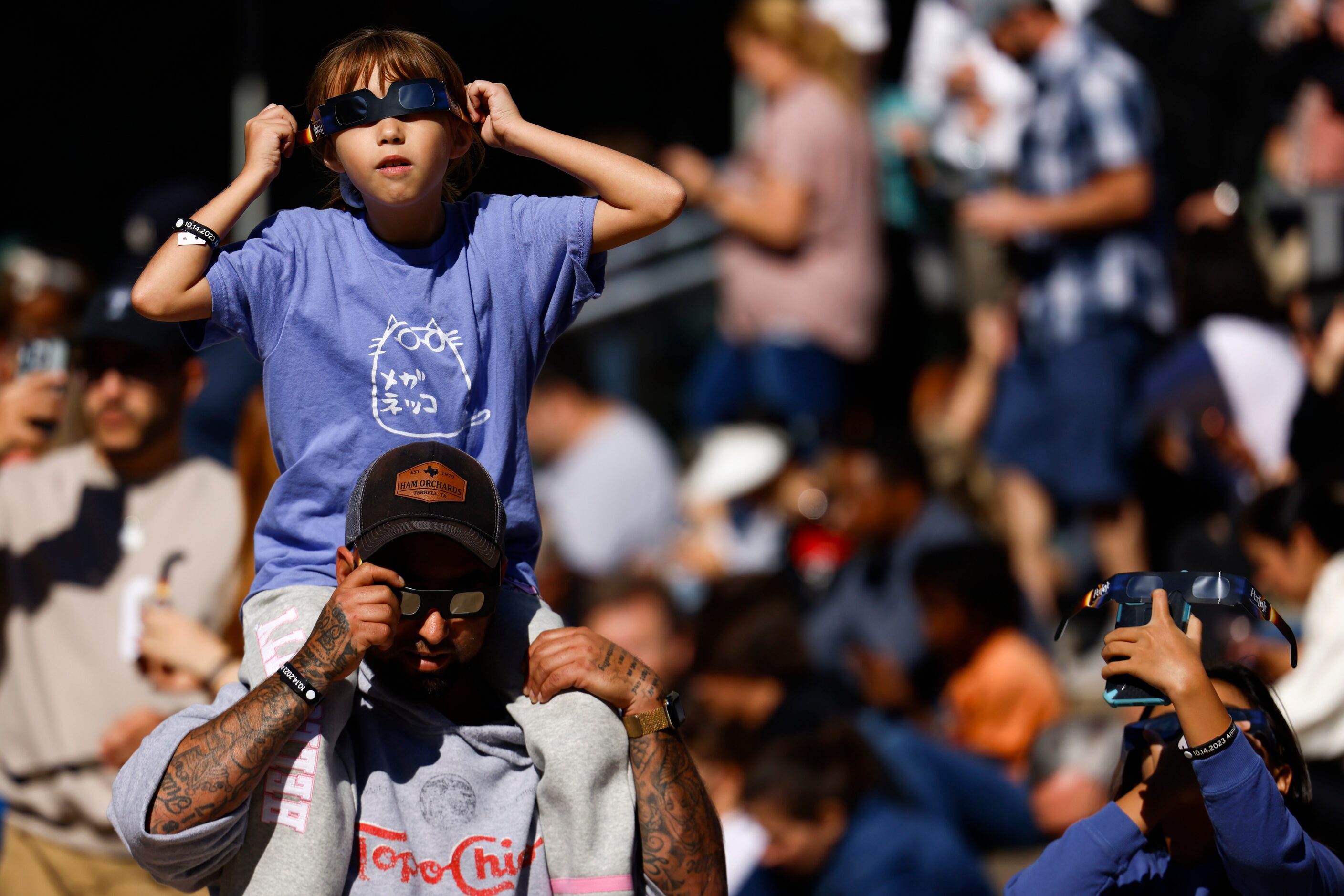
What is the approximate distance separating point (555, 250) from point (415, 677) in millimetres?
863

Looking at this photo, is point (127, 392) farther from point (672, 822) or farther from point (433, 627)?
point (672, 822)

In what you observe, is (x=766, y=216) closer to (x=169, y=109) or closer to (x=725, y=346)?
(x=725, y=346)

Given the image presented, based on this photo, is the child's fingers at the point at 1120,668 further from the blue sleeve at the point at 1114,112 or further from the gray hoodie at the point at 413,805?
the blue sleeve at the point at 1114,112

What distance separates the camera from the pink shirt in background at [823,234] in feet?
27.0

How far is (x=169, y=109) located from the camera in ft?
41.6

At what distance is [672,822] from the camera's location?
10.2ft

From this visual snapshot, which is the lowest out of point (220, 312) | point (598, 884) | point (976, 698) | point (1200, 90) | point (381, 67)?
point (976, 698)

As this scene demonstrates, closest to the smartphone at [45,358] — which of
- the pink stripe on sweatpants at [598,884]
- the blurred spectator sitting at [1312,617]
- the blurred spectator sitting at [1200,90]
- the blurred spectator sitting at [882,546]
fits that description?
the pink stripe on sweatpants at [598,884]

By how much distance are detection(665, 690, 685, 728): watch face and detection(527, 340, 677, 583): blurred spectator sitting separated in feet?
17.8

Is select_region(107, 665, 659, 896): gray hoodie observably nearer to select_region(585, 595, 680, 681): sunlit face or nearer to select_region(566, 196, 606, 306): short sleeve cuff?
select_region(566, 196, 606, 306): short sleeve cuff

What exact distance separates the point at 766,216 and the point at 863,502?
1729 mm

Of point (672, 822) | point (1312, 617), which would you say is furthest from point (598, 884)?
A: point (1312, 617)

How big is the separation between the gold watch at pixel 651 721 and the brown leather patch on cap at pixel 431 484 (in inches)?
21.9

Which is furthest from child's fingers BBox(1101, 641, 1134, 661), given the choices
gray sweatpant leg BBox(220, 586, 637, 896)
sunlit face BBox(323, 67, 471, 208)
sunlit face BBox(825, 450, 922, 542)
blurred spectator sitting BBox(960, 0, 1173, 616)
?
sunlit face BBox(825, 450, 922, 542)
